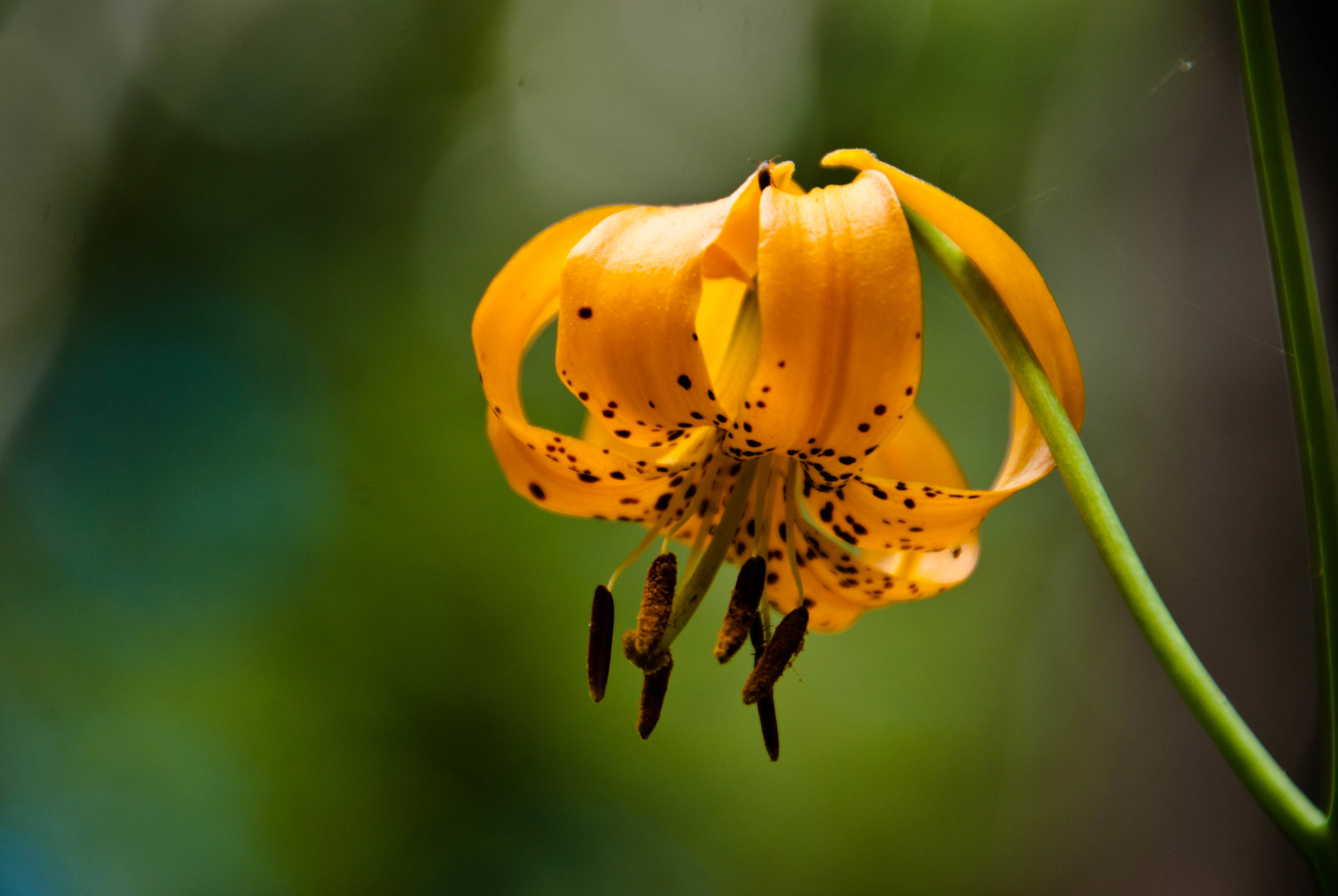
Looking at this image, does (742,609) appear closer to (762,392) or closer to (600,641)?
(600,641)

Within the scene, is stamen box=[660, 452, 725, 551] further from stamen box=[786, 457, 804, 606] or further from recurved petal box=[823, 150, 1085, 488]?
recurved petal box=[823, 150, 1085, 488]

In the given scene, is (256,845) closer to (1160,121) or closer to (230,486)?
(230,486)

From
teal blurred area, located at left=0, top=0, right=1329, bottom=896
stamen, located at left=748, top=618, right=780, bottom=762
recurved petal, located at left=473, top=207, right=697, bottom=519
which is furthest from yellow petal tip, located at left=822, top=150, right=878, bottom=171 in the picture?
teal blurred area, located at left=0, top=0, right=1329, bottom=896

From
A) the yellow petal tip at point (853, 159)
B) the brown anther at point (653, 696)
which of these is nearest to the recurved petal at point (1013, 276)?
the yellow petal tip at point (853, 159)

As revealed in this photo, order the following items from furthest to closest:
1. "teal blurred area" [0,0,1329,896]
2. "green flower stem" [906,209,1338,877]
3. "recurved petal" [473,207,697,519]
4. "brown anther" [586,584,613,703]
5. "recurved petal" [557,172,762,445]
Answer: "teal blurred area" [0,0,1329,896] < "brown anther" [586,584,613,703] < "recurved petal" [473,207,697,519] < "recurved petal" [557,172,762,445] < "green flower stem" [906,209,1338,877]

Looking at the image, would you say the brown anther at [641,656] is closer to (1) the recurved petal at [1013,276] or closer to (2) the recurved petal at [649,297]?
(2) the recurved petal at [649,297]

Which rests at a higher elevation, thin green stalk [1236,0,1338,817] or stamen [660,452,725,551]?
thin green stalk [1236,0,1338,817]
